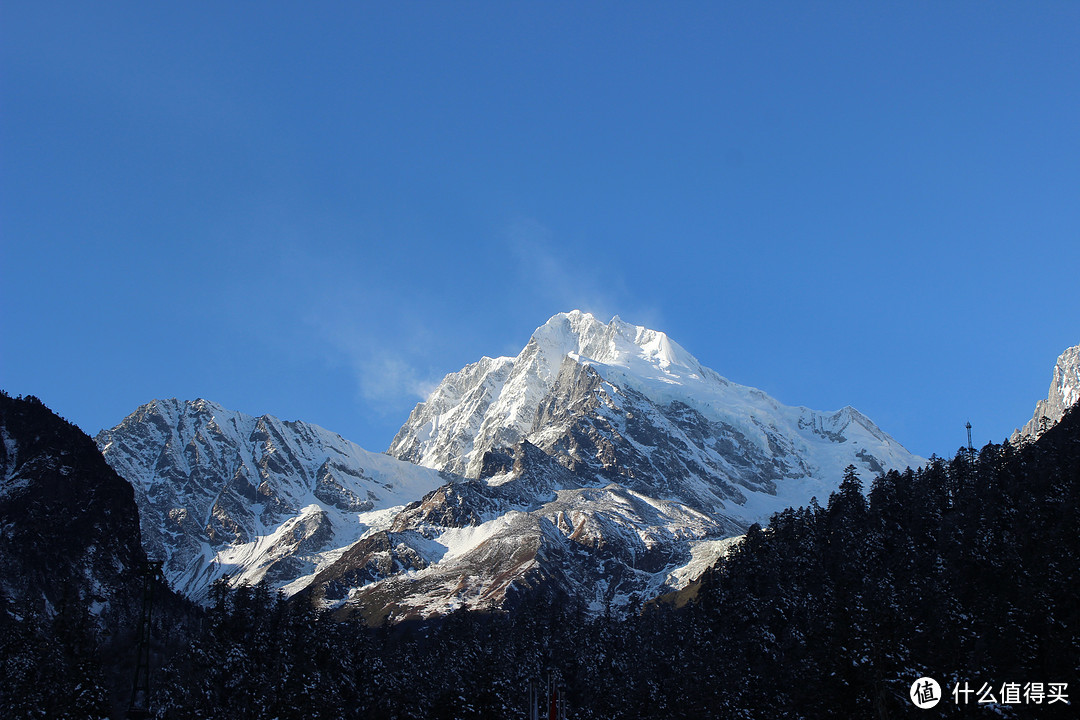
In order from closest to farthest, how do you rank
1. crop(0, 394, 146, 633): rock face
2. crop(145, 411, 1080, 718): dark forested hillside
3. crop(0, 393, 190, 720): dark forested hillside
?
crop(145, 411, 1080, 718): dark forested hillside → crop(0, 393, 190, 720): dark forested hillside → crop(0, 394, 146, 633): rock face

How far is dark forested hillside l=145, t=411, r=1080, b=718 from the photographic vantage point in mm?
91625

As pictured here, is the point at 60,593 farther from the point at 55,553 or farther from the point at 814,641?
the point at 814,641

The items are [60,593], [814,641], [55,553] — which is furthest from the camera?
[55,553]

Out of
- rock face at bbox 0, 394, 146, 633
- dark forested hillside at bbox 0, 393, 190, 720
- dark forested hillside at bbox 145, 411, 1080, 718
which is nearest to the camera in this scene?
dark forested hillside at bbox 145, 411, 1080, 718

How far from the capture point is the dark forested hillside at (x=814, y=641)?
91625mm

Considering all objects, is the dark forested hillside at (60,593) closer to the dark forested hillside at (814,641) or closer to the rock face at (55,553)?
the rock face at (55,553)

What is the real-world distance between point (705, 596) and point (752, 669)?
41.8 meters

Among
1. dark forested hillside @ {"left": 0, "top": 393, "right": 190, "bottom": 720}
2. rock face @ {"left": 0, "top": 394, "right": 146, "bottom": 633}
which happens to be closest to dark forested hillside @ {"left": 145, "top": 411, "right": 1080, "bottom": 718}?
dark forested hillside @ {"left": 0, "top": 393, "right": 190, "bottom": 720}

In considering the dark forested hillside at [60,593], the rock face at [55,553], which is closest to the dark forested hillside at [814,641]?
the dark forested hillside at [60,593]

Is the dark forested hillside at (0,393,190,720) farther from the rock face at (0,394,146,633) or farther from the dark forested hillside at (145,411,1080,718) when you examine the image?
the dark forested hillside at (145,411,1080,718)

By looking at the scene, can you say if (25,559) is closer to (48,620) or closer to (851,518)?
(48,620)

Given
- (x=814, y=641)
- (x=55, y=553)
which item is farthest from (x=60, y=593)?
(x=814, y=641)

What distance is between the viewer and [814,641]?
113m

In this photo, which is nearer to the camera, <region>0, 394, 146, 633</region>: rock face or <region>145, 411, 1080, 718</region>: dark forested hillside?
<region>145, 411, 1080, 718</region>: dark forested hillside
